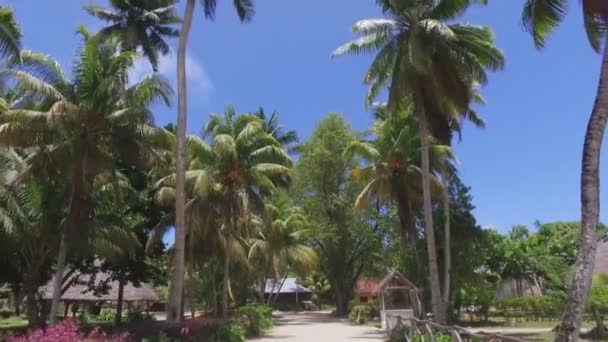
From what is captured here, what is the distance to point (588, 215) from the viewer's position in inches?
399

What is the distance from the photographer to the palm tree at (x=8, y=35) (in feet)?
49.0

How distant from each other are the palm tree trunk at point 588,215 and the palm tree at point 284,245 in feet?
86.5

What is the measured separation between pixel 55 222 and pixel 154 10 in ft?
41.3

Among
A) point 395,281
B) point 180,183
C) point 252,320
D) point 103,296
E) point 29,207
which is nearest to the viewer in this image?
point 180,183

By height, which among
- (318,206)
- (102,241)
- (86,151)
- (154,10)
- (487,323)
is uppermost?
(154,10)

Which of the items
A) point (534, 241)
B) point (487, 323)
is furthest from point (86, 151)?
point (534, 241)

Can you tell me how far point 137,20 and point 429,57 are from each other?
16.3m

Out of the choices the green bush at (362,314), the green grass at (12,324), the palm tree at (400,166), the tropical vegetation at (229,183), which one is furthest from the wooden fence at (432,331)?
the green grass at (12,324)

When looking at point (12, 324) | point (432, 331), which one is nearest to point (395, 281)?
point (432, 331)

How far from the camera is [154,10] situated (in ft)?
98.6

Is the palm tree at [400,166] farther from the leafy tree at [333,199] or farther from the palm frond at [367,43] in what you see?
the leafy tree at [333,199]

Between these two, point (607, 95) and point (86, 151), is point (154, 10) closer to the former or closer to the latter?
point (86, 151)

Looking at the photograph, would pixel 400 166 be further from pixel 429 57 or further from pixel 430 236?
pixel 429 57

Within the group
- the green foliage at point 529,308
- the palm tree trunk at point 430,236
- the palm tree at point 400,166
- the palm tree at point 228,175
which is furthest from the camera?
the green foliage at point 529,308
